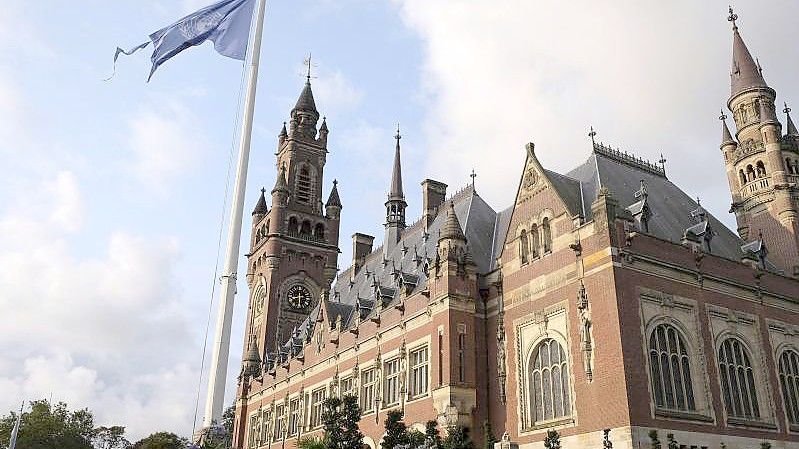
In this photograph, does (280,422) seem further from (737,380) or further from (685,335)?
(737,380)

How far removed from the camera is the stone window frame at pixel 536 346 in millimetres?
29578

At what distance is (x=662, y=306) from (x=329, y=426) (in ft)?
51.1

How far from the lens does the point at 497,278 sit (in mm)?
35562

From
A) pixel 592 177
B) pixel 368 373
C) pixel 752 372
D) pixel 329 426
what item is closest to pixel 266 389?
pixel 368 373

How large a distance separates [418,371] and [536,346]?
7.47 meters

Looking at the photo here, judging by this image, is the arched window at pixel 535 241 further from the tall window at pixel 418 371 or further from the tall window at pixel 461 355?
the tall window at pixel 418 371

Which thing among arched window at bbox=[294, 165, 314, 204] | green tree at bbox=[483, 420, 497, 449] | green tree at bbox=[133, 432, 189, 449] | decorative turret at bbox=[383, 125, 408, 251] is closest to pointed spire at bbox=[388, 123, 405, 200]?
decorative turret at bbox=[383, 125, 408, 251]

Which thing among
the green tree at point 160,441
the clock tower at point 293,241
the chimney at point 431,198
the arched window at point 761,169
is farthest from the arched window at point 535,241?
the green tree at point 160,441

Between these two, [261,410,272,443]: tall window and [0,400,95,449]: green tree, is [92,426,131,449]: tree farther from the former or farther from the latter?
[261,410,272,443]: tall window

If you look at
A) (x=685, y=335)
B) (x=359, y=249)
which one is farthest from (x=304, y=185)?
(x=685, y=335)

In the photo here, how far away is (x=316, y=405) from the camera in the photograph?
1898 inches

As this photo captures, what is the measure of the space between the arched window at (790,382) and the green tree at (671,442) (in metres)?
9.53

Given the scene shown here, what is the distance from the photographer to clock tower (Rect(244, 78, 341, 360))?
6425 cm

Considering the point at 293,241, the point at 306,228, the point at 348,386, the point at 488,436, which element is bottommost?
the point at 488,436
